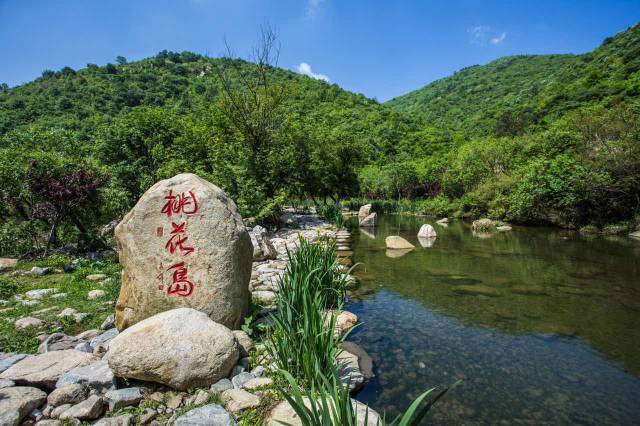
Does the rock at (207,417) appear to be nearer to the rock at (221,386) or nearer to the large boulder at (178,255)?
the rock at (221,386)

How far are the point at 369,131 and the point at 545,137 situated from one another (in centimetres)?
3118

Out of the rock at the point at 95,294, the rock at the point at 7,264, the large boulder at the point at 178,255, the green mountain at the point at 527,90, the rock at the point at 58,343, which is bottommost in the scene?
the rock at the point at 58,343

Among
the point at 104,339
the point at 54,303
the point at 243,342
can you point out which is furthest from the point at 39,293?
the point at 243,342

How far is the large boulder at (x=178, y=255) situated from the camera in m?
4.09

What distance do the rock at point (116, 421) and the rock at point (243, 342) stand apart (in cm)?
131

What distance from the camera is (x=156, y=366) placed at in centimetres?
304

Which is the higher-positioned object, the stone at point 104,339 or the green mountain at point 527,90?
the green mountain at point 527,90

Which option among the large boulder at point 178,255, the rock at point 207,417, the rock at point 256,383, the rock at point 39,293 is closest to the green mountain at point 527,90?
the large boulder at point 178,255

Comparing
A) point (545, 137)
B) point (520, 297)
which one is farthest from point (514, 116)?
point (520, 297)

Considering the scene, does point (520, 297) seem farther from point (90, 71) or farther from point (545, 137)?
point (90, 71)

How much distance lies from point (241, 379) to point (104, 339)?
214 cm

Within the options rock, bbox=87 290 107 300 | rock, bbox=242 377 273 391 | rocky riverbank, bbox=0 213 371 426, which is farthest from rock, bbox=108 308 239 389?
rock, bbox=87 290 107 300

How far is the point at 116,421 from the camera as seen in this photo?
2.59 metres

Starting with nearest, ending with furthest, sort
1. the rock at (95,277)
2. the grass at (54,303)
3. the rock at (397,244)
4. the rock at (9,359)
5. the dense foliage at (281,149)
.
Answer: the rock at (9,359) < the grass at (54,303) < the rock at (95,277) < the dense foliage at (281,149) < the rock at (397,244)
